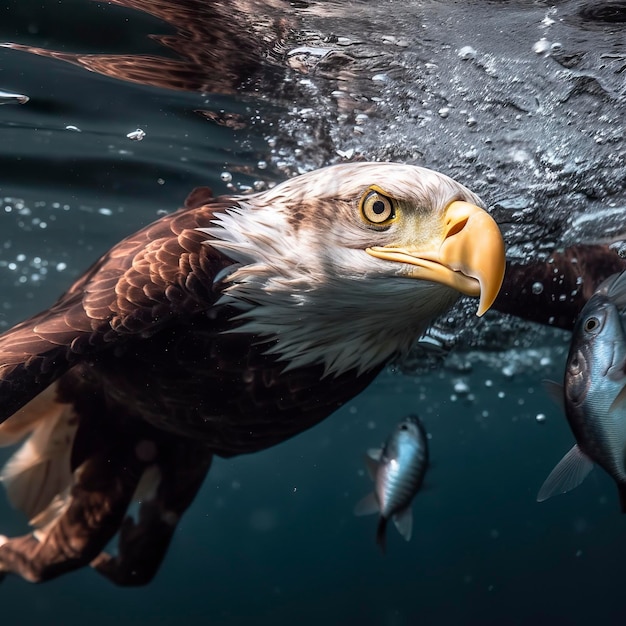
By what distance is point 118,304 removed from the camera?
131 inches

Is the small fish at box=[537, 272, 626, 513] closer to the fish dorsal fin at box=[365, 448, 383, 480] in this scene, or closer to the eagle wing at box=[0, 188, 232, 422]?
the fish dorsal fin at box=[365, 448, 383, 480]

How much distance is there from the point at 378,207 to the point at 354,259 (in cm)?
29

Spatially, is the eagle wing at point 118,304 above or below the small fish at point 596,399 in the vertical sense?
above

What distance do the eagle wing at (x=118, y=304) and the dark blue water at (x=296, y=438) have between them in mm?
1714

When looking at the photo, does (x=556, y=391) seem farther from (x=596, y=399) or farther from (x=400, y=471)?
(x=400, y=471)

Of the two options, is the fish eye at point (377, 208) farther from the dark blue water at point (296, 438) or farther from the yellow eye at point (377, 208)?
the dark blue water at point (296, 438)

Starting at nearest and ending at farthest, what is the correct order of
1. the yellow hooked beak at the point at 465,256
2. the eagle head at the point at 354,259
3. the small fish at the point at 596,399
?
the yellow hooked beak at the point at 465,256 → the eagle head at the point at 354,259 → the small fish at the point at 596,399

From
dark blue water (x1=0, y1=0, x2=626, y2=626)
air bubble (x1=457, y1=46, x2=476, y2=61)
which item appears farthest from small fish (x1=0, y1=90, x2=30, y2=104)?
air bubble (x1=457, y1=46, x2=476, y2=61)

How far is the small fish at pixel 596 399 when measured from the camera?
3797 mm

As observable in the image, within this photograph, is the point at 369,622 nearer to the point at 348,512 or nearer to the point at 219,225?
the point at 348,512

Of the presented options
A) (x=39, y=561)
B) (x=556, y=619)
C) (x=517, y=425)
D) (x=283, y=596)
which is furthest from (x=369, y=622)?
(x=39, y=561)

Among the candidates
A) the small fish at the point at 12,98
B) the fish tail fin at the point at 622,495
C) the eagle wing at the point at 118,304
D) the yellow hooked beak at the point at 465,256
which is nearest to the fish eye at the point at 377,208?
the yellow hooked beak at the point at 465,256

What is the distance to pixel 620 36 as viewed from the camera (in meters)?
4.30

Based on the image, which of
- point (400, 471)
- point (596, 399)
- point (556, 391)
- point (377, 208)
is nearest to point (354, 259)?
point (377, 208)
